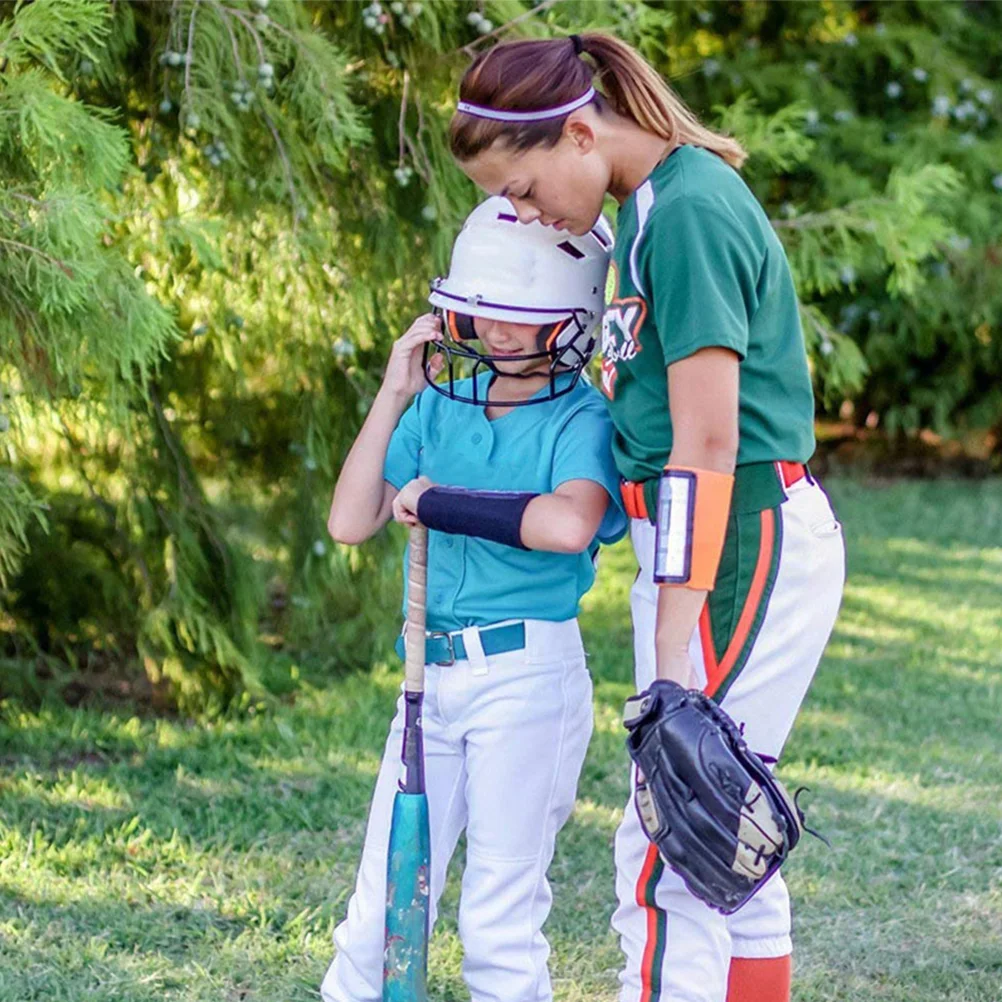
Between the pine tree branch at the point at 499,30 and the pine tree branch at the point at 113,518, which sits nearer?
the pine tree branch at the point at 499,30

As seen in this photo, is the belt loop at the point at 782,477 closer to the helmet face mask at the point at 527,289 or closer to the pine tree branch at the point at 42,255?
the helmet face mask at the point at 527,289

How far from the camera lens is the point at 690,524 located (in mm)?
2262

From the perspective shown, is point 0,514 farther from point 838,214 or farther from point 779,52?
point 779,52

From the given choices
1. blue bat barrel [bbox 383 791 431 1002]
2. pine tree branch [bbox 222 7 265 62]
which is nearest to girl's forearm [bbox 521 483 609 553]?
blue bat barrel [bbox 383 791 431 1002]

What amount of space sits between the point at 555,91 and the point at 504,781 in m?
1.14

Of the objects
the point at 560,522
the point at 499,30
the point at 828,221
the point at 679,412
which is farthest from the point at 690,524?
the point at 828,221

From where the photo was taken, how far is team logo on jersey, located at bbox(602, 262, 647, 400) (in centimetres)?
235

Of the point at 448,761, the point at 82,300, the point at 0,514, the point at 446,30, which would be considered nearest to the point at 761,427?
the point at 448,761

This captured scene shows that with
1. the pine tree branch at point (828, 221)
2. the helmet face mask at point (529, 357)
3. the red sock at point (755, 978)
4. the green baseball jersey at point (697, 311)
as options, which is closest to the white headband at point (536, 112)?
the green baseball jersey at point (697, 311)

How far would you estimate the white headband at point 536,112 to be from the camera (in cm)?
237

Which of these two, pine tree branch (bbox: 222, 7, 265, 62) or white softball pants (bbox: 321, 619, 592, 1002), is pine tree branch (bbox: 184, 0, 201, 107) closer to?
pine tree branch (bbox: 222, 7, 265, 62)

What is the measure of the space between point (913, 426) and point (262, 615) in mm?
5486

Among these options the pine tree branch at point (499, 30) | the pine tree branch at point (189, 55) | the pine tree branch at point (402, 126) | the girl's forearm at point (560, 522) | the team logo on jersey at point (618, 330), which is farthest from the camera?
the pine tree branch at point (402, 126)

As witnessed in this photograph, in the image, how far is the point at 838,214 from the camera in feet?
17.3
